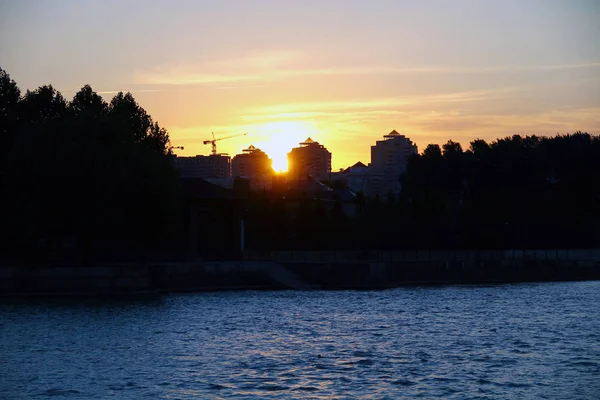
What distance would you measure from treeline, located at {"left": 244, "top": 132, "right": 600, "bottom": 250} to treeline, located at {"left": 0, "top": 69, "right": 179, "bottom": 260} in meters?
24.1

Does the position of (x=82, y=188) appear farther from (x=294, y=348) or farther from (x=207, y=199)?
(x=294, y=348)

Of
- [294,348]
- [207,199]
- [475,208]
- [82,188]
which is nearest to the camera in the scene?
[294,348]

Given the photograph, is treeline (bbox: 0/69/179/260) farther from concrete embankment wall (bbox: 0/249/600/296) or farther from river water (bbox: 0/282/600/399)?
river water (bbox: 0/282/600/399)

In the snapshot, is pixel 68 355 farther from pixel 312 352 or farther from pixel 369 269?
pixel 369 269

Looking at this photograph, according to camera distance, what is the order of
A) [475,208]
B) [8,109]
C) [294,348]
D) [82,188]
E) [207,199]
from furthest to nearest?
[475,208] < [207,199] < [8,109] < [82,188] < [294,348]

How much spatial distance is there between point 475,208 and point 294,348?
237 feet

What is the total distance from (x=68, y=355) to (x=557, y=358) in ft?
54.9

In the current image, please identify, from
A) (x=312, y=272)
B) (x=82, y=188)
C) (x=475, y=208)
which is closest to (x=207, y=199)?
(x=312, y=272)

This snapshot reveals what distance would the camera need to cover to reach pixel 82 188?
56688 millimetres

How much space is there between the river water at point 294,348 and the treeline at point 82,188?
5675 millimetres

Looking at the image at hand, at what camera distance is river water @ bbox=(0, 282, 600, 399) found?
89.5ft

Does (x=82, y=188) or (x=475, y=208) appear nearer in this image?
(x=82, y=188)

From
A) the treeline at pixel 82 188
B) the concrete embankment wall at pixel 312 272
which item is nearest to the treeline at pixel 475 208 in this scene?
the concrete embankment wall at pixel 312 272

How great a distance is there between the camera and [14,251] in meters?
59.3
